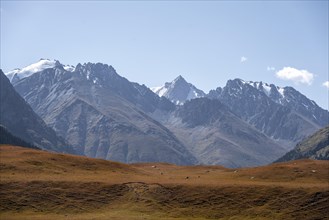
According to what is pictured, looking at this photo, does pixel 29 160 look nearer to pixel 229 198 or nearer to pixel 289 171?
→ pixel 229 198

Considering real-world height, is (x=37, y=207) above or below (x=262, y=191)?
below

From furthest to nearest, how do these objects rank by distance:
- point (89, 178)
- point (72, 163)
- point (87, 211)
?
point (72, 163) → point (89, 178) → point (87, 211)

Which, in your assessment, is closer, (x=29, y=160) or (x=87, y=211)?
(x=87, y=211)

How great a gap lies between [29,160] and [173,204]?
3874cm

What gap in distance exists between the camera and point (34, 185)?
79688mm

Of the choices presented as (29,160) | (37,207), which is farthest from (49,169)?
(37,207)

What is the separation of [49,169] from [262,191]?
43550mm

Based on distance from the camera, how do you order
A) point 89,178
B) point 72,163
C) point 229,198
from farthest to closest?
point 72,163 → point 89,178 → point 229,198

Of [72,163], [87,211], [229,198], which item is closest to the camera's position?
[87,211]

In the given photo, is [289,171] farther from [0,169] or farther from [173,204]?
[0,169]

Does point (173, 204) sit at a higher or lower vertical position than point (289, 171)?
lower

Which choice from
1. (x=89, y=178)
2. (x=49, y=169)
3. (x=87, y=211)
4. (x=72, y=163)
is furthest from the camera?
(x=72, y=163)

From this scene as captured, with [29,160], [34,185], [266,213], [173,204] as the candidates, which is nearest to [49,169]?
[29,160]

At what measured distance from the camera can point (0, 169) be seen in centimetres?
9156
